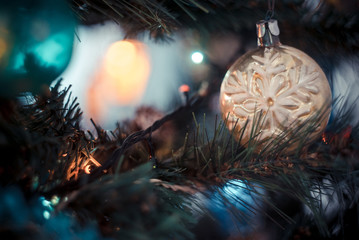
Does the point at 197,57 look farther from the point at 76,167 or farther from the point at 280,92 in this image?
the point at 76,167

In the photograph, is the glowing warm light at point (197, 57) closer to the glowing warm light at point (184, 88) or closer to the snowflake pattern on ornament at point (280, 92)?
the glowing warm light at point (184, 88)

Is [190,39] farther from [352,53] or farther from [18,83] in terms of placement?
[18,83]

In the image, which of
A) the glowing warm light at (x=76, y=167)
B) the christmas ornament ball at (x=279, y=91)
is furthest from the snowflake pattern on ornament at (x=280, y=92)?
the glowing warm light at (x=76, y=167)

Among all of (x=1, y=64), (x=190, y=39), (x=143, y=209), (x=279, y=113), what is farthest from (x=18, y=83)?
(x=190, y=39)

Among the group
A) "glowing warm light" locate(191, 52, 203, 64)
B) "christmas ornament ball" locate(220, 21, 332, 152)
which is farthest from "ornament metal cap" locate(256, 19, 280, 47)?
"glowing warm light" locate(191, 52, 203, 64)

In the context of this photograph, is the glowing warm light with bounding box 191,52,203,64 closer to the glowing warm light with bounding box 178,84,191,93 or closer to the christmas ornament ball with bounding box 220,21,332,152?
the glowing warm light with bounding box 178,84,191,93

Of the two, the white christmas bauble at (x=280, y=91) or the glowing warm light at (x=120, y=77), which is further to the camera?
the glowing warm light at (x=120, y=77)
